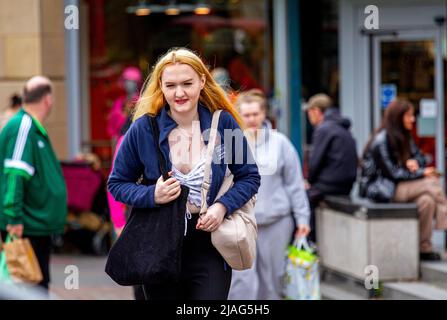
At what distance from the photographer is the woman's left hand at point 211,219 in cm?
455

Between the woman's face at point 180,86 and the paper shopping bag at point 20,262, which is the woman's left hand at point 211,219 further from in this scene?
the paper shopping bag at point 20,262

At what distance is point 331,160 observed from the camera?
955 centimetres

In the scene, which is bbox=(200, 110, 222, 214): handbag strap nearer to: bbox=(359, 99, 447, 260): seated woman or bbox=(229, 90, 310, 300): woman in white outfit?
bbox=(229, 90, 310, 300): woman in white outfit

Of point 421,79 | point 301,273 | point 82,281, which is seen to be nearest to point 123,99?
point 82,281

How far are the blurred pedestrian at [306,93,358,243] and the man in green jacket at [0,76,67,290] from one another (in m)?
3.08

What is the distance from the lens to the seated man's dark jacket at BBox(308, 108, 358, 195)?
9.49 meters

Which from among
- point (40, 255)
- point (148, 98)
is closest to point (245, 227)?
point (148, 98)

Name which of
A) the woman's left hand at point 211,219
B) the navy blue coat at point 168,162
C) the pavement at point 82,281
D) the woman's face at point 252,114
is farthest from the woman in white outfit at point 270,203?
the woman's left hand at point 211,219

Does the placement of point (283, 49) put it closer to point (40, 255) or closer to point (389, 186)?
point (389, 186)

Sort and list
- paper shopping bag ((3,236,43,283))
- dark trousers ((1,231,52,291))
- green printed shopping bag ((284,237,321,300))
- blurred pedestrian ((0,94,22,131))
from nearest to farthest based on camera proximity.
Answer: paper shopping bag ((3,236,43,283)) → dark trousers ((1,231,52,291)) → green printed shopping bag ((284,237,321,300)) → blurred pedestrian ((0,94,22,131))

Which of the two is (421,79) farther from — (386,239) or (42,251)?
(42,251)

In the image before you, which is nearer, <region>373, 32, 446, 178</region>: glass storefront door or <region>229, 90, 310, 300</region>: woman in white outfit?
<region>229, 90, 310, 300</region>: woman in white outfit

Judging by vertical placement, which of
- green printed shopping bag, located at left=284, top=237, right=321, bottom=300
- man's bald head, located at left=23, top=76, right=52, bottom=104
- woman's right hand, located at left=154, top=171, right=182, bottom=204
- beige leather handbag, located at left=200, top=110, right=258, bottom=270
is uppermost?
man's bald head, located at left=23, top=76, right=52, bottom=104

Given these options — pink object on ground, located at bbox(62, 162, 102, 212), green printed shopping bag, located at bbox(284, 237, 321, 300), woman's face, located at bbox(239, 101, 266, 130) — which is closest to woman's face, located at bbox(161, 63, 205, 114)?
woman's face, located at bbox(239, 101, 266, 130)
